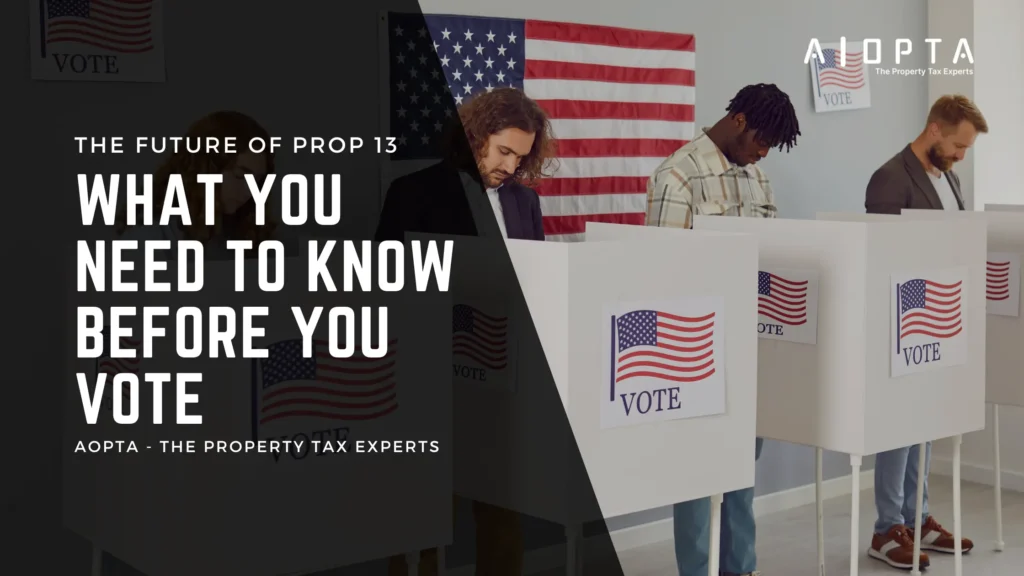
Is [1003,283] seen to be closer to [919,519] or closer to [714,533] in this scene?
[919,519]

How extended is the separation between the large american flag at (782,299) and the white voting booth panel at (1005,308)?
2.66ft

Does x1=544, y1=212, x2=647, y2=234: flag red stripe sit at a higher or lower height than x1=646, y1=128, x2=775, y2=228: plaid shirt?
lower

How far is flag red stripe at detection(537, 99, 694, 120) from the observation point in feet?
12.3

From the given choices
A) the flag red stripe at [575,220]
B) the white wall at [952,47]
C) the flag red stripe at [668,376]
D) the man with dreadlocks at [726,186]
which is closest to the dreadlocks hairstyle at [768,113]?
the man with dreadlocks at [726,186]

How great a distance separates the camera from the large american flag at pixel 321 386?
1.99 m

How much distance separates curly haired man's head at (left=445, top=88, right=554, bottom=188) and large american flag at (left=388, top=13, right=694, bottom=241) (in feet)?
1.11

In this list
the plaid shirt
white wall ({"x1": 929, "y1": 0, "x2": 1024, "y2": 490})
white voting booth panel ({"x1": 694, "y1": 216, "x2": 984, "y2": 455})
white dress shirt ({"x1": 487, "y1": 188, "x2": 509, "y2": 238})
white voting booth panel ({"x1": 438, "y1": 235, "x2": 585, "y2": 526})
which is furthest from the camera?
white wall ({"x1": 929, "y1": 0, "x2": 1024, "y2": 490})

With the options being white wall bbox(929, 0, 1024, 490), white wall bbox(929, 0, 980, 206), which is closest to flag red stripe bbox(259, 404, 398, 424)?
white wall bbox(929, 0, 1024, 490)

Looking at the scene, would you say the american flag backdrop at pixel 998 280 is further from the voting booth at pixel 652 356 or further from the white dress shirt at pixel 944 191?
the voting booth at pixel 652 356

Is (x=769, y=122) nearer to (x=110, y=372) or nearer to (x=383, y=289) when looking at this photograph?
(x=383, y=289)

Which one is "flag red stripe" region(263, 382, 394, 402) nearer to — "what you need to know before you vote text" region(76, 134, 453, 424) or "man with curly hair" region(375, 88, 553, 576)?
"what you need to know before you vote text" region(76, 134, 453, 424)

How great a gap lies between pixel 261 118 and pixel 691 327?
4.62ft

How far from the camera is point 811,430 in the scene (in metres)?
2.79

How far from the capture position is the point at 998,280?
11.7ft
